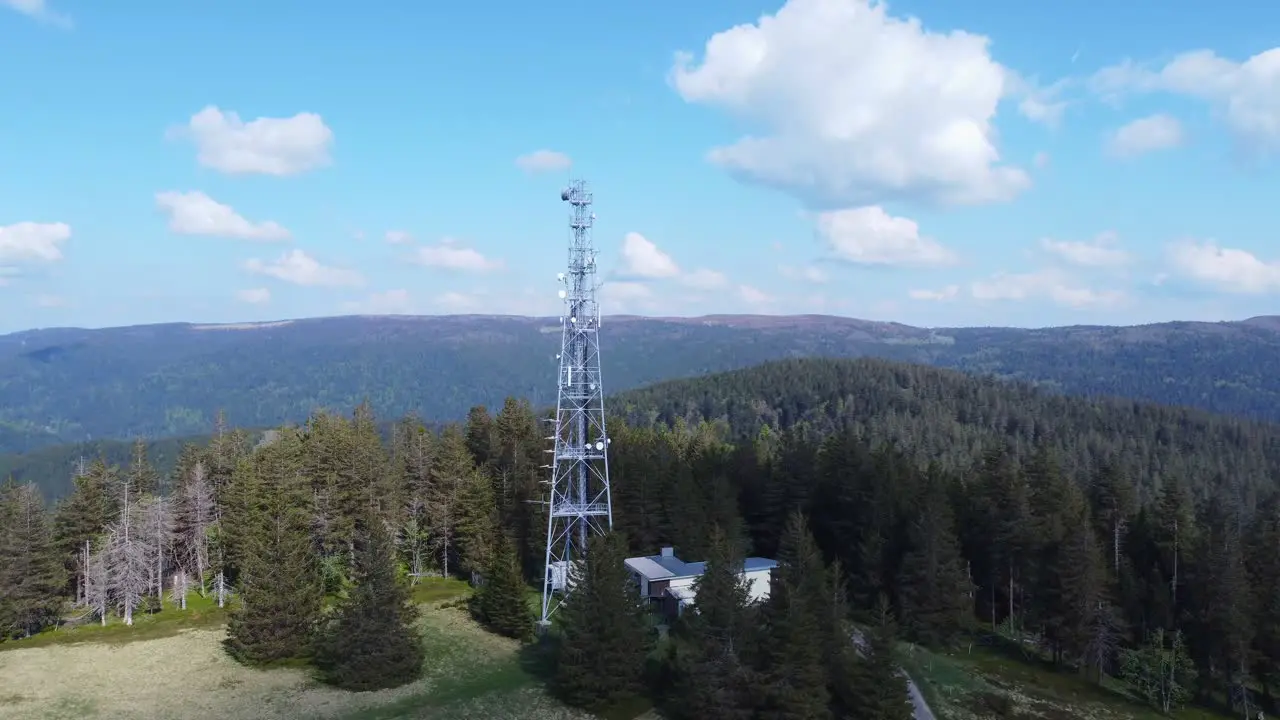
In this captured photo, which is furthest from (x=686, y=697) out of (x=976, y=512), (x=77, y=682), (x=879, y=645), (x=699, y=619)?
(x=976, y=512)

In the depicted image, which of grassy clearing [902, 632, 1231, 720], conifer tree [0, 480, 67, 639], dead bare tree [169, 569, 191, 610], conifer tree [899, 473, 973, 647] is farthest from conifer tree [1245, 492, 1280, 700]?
conifer tree [0, 480, 67, 639]

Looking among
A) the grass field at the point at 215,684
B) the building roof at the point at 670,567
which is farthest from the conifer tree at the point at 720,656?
the building roof at the point at 670,567

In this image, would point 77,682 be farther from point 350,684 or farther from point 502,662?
point 502,662

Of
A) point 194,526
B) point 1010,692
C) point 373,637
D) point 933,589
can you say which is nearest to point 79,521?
point 194,526

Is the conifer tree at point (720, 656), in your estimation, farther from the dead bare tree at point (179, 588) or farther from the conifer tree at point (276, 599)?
the dead bare tree at point (179, 588)

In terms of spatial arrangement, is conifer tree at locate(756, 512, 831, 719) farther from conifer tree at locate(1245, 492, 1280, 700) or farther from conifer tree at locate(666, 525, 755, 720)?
conifer tree at locate(1245, 492, 1280, 700)

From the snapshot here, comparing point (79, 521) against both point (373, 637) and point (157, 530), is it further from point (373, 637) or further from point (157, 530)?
point (373, 637)
